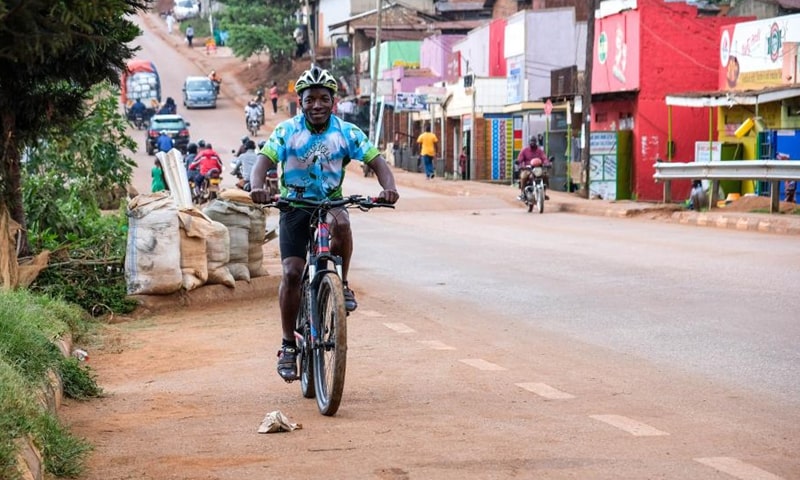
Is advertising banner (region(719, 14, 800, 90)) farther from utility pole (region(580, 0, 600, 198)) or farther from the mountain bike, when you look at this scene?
the mountain bike

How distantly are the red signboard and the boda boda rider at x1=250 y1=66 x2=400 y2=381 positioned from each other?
30.7 metres

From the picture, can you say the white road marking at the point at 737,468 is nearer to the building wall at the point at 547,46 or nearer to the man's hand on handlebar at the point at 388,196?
the man's hand on handlebar at the point at 388,196

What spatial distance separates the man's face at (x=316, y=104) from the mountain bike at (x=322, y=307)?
0.54 m

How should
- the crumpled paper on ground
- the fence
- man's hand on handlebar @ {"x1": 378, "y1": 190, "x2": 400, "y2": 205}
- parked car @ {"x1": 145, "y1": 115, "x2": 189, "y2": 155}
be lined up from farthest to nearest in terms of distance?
1. parked car @ {"x1": 145, "y1": 115, "x2": 189, "y2": 155}
2. the fence
3. man's hand on handlebar @ {"x1": 378, "y1": 190, "x2": 400, "y2": 205}
4. the crumpled paper on ground

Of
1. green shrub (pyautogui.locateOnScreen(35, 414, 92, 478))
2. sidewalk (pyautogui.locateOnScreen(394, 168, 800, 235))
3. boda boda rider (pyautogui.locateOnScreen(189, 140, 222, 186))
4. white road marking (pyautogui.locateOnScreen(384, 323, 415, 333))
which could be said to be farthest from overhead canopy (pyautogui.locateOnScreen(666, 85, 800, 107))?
green shrub (pyautogui.locateOnScreen(35, 414, 92, 478))

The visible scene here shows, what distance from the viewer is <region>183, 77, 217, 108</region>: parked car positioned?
75500 millimetres

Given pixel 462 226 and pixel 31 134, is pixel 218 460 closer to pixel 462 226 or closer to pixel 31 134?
pixel 31 134

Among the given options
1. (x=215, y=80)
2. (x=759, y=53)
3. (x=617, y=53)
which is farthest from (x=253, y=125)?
(x=759, y=53)

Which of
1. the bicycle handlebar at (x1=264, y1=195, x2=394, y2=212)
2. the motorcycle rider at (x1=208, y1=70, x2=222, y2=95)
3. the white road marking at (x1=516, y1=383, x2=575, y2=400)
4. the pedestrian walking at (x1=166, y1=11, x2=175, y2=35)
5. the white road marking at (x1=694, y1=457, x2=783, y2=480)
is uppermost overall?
the pedestrian walking at (x1=166, y1=11, x2=175, y2=35)

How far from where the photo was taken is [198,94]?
248 feet

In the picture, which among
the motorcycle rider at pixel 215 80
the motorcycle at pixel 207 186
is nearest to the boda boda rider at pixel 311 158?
the motorcycle at pixel 207 186

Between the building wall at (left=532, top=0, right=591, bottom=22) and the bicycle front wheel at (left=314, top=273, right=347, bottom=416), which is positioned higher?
the building wall at (left=532, top=0, right=591, bottom=22)

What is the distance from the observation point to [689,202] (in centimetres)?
2931

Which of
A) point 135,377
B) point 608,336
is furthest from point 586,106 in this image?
point 135,377
